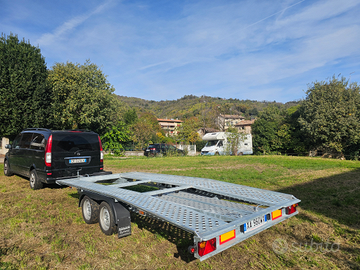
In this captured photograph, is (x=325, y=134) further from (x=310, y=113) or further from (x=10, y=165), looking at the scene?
(x=10, y=165)

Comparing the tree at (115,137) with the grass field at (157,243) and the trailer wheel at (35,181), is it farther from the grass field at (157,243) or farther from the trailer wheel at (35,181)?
the grass field at (157,243)

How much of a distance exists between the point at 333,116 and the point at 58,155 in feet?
78.4

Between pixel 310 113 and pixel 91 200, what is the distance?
24288 mm

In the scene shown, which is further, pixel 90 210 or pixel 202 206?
pixel 90 210

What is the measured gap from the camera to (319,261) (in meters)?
2.94

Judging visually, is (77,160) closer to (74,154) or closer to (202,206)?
(74,154)

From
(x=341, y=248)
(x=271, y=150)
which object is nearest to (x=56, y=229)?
(x=341, y=248)

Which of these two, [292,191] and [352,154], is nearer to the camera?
[292,191]

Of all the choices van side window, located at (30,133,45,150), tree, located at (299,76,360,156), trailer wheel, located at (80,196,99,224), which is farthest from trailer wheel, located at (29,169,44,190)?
tree, located at (299,76,360,156)

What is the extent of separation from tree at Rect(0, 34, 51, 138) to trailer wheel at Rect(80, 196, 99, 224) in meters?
14.9

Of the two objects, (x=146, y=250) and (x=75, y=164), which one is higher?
(x=75, y=164)

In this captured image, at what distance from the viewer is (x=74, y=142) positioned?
6598mm

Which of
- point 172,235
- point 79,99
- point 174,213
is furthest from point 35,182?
point 79,99

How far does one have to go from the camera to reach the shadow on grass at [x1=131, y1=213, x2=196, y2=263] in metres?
3.18
